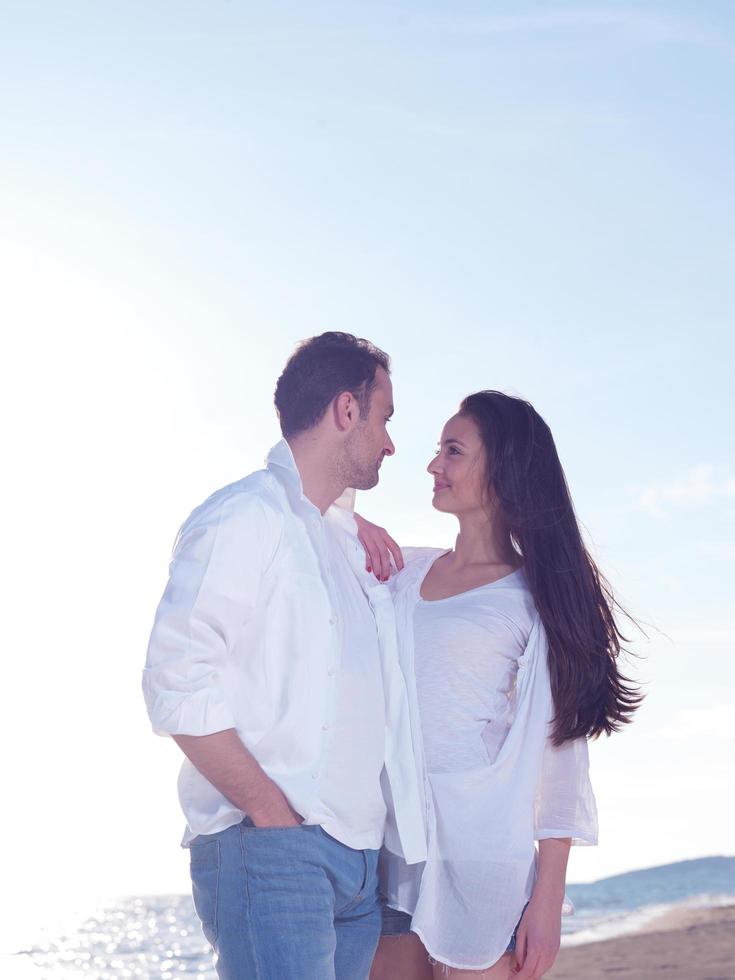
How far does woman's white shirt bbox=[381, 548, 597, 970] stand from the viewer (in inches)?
123

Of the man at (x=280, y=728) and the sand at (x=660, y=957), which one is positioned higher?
the man at (x=280, y=728)

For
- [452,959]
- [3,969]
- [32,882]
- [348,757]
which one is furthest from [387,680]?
[32,882]

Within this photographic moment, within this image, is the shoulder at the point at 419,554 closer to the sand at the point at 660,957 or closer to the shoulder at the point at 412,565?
the shoulder at the point at 412,565

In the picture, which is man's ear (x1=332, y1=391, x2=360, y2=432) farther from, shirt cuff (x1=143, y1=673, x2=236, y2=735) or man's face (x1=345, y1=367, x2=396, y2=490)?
shirt cuff (x1=143, y1=673, x2=236, y2=735)

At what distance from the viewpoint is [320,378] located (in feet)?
10.4

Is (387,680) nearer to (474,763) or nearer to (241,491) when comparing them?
(474,763)

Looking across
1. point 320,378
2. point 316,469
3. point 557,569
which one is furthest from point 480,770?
point 320,378

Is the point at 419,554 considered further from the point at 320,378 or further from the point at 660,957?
the point at 660,957

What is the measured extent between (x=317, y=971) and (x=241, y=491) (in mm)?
1069

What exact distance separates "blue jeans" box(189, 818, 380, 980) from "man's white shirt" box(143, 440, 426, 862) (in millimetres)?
55

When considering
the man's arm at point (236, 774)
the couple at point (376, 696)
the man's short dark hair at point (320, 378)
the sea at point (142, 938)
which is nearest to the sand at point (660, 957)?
the sea at point (142, 938)

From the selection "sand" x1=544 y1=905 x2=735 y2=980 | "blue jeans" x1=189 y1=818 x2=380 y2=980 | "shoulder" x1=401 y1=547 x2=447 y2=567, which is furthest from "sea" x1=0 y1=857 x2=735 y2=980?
"blue jeans" x1=189 y1=818 x2=380 y2=980

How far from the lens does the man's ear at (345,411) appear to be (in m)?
3.15

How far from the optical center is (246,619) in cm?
269
